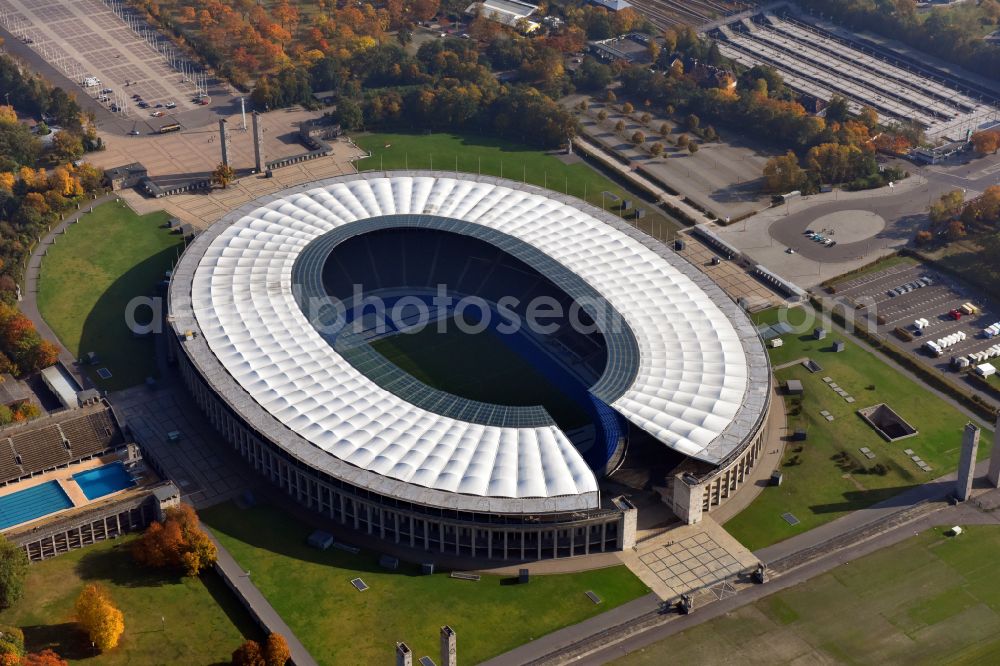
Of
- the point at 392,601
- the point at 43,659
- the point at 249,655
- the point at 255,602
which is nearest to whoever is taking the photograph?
the point at 43,659

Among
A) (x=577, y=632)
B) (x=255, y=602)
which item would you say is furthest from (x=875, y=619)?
(x=255, y=602)

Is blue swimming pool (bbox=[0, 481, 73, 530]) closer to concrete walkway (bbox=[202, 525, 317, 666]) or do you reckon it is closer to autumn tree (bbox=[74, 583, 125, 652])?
concrete walkway (bbox=[202, 525, 317, 666])

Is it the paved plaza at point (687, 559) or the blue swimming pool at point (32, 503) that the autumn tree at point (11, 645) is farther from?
the paved plaza at point (687, 559)

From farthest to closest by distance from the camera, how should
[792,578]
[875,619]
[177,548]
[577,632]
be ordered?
[792,578], [177,548], [875,619], [577,632]

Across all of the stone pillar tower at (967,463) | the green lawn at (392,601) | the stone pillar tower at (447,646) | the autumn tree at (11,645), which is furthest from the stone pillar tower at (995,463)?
the autumn tree at (11,645)

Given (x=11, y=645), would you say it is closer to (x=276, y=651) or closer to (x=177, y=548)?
(x=177, y=548)

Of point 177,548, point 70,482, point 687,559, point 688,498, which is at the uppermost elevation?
point 688,498

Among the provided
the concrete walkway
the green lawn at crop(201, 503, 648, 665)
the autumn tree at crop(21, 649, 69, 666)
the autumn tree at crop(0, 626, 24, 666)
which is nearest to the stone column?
the green lawn at crop(201, 503, 648, 665)
